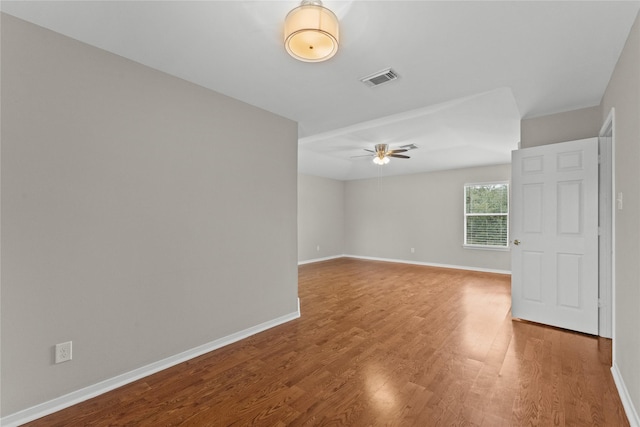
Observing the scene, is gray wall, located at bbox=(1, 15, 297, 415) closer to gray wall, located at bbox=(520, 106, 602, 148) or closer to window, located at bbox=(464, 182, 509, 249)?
gray wall, located at bbox=(520, 106, 602, 148)

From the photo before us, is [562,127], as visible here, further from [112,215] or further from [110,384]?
[110,384]

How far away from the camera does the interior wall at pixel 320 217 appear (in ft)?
25.1

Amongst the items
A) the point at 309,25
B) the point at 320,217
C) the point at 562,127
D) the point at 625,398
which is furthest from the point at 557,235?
the point at 320,217

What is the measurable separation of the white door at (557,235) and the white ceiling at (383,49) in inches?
25.3

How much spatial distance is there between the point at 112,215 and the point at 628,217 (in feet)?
12.0

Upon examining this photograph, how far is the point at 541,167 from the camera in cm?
332

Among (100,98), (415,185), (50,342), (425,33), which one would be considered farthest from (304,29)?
(415,185)

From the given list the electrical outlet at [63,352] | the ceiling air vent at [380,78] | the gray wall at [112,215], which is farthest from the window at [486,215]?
the electrical outlet at [63,352]

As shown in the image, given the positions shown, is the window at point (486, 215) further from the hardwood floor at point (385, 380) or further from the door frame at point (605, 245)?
the door frame at point (605, 245)

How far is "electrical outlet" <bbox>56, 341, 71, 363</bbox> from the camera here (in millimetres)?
1910

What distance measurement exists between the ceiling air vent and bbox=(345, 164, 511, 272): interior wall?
511 cm

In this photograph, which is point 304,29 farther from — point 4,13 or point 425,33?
point 4,13

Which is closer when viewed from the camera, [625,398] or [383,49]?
[625,398]

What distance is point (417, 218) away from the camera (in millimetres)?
7551
